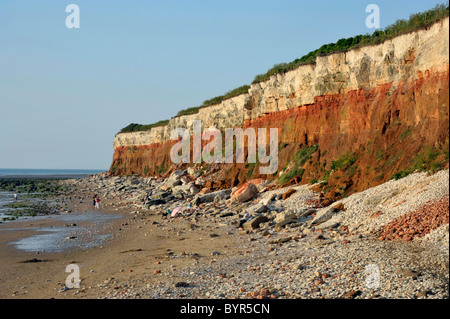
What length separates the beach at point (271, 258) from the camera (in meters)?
10.2

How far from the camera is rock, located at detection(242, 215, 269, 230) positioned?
765 inches

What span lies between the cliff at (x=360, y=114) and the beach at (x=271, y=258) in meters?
2.36

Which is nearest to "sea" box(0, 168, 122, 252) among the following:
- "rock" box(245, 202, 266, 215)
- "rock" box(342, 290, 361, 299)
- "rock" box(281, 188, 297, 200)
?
"rock" box(245, 202, 266, 215)

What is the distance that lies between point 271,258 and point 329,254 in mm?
2049

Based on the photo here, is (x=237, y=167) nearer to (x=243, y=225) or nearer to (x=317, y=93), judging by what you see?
(x=317, y=93)

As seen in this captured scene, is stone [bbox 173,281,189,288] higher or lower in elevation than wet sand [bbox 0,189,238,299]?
higher

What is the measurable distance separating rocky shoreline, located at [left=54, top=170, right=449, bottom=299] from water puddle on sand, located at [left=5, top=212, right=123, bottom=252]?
4.45 metres

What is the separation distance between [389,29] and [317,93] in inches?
276

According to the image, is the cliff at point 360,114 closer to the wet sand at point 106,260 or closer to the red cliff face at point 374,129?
the red cliff face at point 374,129

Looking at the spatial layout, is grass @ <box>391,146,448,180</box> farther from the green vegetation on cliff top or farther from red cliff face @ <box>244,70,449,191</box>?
the green vegetation on cliff top

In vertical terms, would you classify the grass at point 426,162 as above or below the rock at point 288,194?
above

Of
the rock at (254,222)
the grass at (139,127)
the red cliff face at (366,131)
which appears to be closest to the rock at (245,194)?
the red cliff face at (366,131)

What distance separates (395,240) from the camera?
42.2 feet
